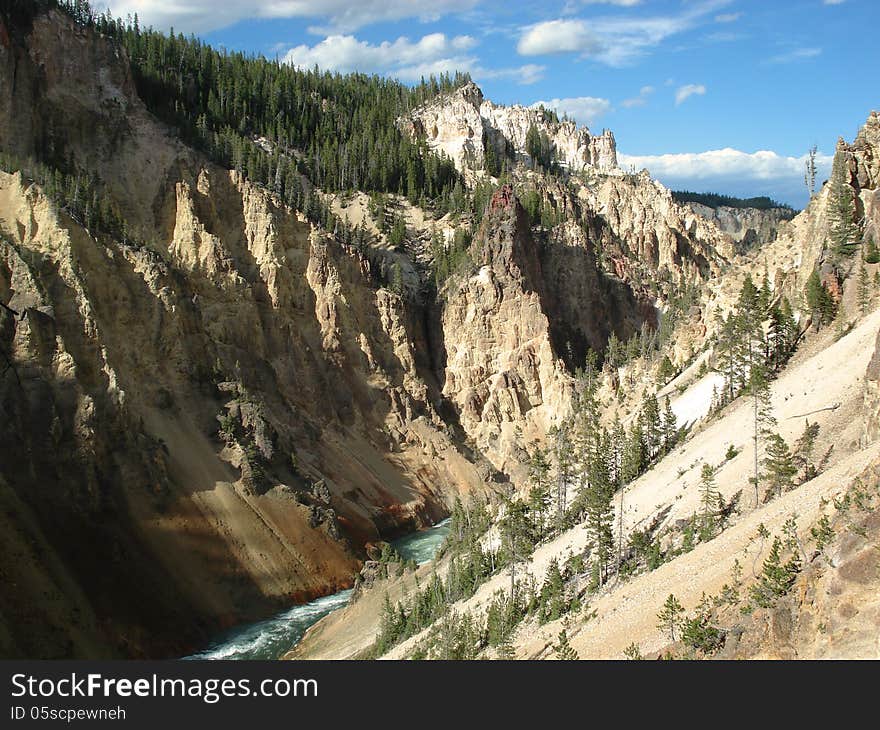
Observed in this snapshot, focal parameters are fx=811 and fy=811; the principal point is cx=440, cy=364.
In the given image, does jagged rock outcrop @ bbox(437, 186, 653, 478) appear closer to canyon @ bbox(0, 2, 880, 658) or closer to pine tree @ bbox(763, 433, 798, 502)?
canyon @ bbox(0, 2, 880, 658)

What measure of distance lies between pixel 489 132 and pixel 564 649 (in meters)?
90.5

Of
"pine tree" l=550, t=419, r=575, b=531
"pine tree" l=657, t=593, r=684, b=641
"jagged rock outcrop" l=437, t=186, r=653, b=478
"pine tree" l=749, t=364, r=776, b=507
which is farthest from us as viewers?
"jagged rock outcrop" l=437, t=186, r=653, b=478

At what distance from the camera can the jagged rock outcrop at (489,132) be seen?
3981 inches

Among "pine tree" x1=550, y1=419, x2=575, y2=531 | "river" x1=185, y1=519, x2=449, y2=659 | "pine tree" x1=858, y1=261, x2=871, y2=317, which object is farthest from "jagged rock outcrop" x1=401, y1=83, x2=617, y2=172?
"river" x1=185, y1=519, x2=449, y2=659

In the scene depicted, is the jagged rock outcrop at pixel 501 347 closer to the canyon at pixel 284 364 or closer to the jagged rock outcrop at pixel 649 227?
the canyon at pixel 284 364

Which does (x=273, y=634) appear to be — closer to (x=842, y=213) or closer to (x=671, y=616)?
(x=671, y=616)

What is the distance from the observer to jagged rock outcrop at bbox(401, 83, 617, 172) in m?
101

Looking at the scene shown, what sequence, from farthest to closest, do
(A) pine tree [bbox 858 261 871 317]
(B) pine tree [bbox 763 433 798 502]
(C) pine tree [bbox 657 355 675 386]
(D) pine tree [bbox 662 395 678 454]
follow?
(C) pine tree [bbox 657 355 675 386] < (D) pine tree [bbox 662 395 678 454] < (A) pine tree [bbox 858 261 871 317] < (B) pine tree [bbox 763 433 798 502]

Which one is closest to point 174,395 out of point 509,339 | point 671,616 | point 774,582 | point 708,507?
point 509,339

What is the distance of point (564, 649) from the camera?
73.4ft

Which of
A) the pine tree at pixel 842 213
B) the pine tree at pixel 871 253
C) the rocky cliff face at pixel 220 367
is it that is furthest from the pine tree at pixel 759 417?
the rocky cliff face at pixel 220 367

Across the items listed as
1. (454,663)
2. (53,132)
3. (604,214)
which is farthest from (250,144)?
(454,663)

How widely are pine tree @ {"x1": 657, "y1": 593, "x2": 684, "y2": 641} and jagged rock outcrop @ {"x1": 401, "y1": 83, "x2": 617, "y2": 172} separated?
3314 inches

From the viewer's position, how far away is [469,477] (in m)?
68.8
